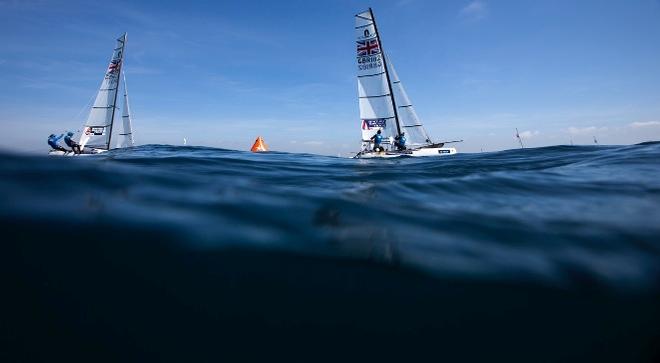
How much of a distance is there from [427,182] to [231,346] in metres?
5.48

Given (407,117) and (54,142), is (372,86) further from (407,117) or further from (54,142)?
(54,142)

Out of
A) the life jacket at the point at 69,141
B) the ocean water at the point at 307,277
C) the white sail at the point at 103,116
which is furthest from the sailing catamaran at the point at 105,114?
the ocean water at the point at 307,277

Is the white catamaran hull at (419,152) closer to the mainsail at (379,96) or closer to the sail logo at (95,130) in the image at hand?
the mainsail at (379,96)

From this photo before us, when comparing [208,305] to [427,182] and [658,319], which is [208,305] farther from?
[427,182]

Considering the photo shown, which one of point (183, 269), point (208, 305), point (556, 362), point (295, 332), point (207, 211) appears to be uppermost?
point (207, 211)

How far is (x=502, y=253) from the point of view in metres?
3.30

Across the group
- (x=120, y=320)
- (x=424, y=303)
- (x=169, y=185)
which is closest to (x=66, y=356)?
(x=120, y=320)

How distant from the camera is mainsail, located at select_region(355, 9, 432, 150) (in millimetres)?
29391

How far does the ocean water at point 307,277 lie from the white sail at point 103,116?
34082 millimetres

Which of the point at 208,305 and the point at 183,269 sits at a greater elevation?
the point at 183,269

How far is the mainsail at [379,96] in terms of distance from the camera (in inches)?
1157

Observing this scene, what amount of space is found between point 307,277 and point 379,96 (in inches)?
1131

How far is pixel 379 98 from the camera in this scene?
2975 centimetres

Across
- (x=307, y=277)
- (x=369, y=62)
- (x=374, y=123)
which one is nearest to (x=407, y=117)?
(x=374, y=123)
